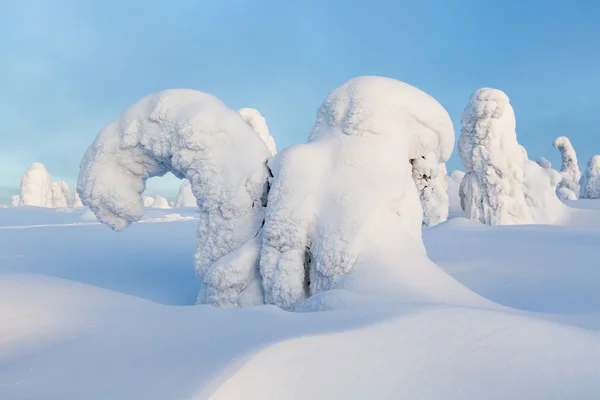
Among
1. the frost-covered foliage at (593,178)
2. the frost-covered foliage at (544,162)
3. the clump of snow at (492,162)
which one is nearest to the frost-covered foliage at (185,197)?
the frost-covered foliage at (544,162)

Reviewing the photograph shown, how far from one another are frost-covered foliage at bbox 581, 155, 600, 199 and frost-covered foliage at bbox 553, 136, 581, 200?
69.9 inches

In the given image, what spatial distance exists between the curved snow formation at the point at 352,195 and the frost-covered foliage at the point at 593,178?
21016mm

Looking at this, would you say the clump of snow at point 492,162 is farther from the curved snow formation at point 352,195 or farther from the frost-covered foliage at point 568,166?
the frost-covered foliage at point 568,166

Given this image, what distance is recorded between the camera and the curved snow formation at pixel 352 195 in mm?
3451

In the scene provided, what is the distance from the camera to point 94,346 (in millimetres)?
2080

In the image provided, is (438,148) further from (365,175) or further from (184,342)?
(184,342)

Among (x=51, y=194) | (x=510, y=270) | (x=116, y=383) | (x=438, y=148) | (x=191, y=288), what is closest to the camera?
(x=116, y=383)

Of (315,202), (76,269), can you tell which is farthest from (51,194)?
(315,202)

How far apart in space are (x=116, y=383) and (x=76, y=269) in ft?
18.5

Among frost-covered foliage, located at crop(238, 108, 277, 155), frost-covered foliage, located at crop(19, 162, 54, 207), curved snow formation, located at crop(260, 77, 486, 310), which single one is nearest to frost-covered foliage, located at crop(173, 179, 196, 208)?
frost-covered foliage, located at crop(19, 162, 54, 207)

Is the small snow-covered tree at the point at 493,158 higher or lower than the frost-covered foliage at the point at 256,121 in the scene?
lower

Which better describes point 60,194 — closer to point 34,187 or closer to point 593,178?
point 34,187

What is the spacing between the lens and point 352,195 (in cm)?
361

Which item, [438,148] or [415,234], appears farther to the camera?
[438,148]
